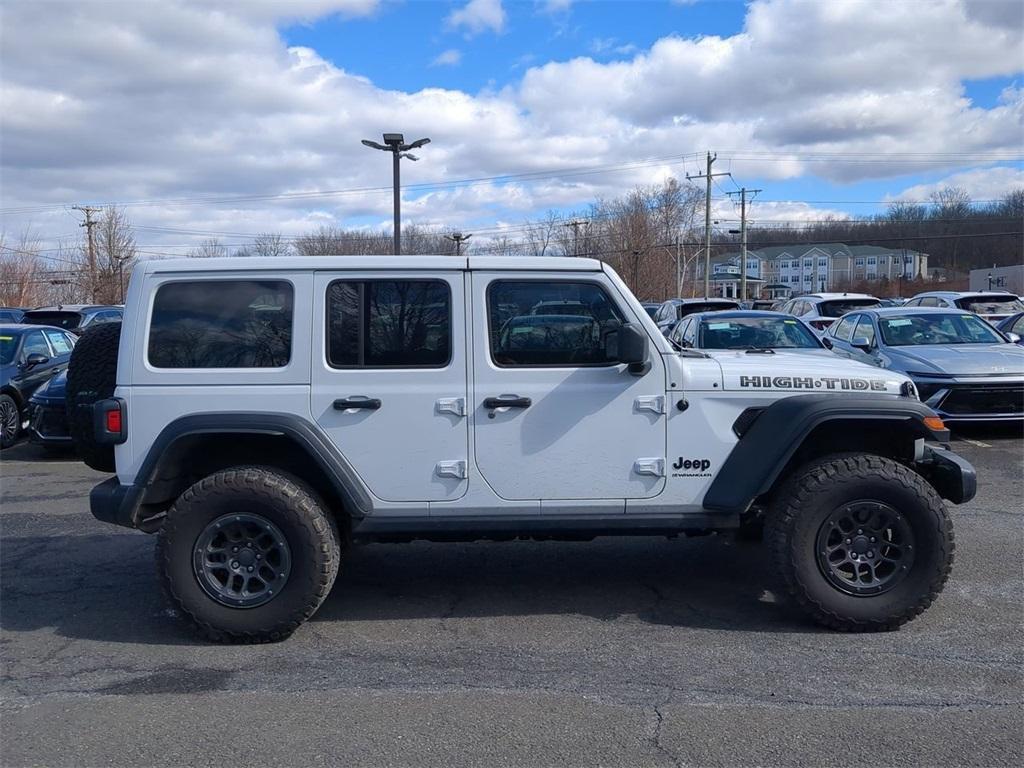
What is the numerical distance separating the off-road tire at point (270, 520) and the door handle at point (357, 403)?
0.50m

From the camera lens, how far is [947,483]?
5.08 meters

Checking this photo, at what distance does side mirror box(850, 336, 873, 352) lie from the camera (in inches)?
466

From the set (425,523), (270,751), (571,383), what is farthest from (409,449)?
(270,751)

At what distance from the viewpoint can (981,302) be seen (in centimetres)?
1697

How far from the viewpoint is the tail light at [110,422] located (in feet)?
15.3

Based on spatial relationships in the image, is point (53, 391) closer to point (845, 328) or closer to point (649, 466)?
point (649, 466)

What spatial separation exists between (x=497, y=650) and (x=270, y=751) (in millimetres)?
1360

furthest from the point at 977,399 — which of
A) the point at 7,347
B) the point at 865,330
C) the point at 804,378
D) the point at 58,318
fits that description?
the point at 58,318

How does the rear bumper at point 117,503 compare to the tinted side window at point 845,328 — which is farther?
the tinted side window at point 845,328

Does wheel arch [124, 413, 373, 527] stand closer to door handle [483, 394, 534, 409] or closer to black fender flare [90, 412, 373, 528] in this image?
black fender flare [90, 412, 373, 528]

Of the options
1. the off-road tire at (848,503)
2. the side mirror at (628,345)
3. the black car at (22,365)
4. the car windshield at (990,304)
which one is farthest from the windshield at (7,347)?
the car windshield at (990,304)

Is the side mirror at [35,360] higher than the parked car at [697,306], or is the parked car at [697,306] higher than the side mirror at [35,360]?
the parked car at [697,306]

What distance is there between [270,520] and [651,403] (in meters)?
2.11

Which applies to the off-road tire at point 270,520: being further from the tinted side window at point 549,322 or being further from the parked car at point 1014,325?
the parked car at point 1014,325
